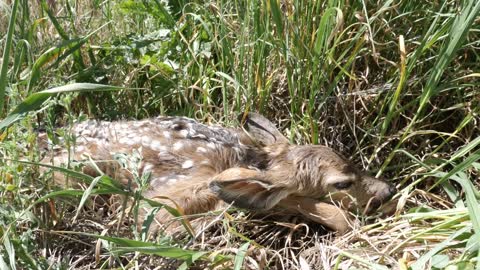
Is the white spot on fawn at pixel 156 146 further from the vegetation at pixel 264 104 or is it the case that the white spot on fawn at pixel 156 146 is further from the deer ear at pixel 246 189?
the deer ear at pixel 246 189

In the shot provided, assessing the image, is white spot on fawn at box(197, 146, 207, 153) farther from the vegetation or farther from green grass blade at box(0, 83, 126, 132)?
green grass blade at box(0, 83, 126, 132)

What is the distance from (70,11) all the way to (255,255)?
198cm

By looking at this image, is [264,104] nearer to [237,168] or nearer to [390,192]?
[237,168]

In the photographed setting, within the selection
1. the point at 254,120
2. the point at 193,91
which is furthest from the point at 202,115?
the point at 254,120

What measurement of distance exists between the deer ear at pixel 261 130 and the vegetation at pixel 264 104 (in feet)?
0.42

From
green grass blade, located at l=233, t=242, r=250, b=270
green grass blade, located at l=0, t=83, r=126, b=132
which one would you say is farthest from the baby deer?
green grass blade, located at l=0, t=83, r=126, b=132

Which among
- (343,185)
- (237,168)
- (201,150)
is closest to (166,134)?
(201,150)

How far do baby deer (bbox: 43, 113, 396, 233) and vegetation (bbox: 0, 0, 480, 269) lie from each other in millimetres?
128

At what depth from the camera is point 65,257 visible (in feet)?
11.9

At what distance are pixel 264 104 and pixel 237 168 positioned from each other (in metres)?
0.74

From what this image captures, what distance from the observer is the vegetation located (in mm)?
3514

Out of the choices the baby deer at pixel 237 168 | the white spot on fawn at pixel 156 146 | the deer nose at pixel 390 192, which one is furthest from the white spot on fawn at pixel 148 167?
the deer nose at pixel 390 192

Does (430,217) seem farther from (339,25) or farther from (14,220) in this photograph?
(14,220)

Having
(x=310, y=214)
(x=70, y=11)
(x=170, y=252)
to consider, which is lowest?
(x=310, y=214)
